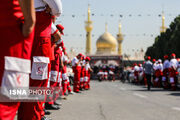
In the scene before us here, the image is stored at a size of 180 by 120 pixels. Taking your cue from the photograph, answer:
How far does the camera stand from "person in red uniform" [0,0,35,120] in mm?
2445

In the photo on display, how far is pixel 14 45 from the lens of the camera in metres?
2.49

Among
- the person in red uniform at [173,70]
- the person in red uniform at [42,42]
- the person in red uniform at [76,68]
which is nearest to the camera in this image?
the person in red uniform at [42,42]

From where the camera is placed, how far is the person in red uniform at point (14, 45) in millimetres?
2445

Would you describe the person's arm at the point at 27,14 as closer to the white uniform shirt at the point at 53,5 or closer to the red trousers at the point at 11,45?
the red trousers at the point at 11,45

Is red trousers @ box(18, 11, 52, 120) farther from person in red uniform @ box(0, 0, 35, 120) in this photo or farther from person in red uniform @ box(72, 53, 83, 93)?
person in red uniform @ box(72, 53, 83, 93)

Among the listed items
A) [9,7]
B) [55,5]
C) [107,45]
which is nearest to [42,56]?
[55,5]

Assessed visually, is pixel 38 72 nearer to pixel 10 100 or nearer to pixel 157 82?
pixel 10 100

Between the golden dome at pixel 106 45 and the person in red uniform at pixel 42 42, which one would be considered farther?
the golden dome at pixel 106 45

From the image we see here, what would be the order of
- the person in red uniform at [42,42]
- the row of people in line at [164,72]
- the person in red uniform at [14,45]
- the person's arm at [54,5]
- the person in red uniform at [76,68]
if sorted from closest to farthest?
the person in red uniform at [14,45] → the person in red uniform at [42,42] → the person's arm at [54,5] → the person in red uniform at [76,68] → the row of people in line at [164,72]

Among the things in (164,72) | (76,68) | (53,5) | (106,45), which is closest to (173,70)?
(164,72)

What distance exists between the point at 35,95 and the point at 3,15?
1.11 m

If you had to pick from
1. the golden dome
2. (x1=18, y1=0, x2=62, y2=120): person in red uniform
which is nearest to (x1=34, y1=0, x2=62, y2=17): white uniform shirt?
(x1=18, y1=0, x2=62, y2=120): person in red uniform

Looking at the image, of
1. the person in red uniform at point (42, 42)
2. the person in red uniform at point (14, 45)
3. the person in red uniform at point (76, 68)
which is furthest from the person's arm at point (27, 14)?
the person in red uniform at point (76, 68)

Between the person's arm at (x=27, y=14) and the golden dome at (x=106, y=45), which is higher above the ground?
the golden dome at (x=106, y=45)
